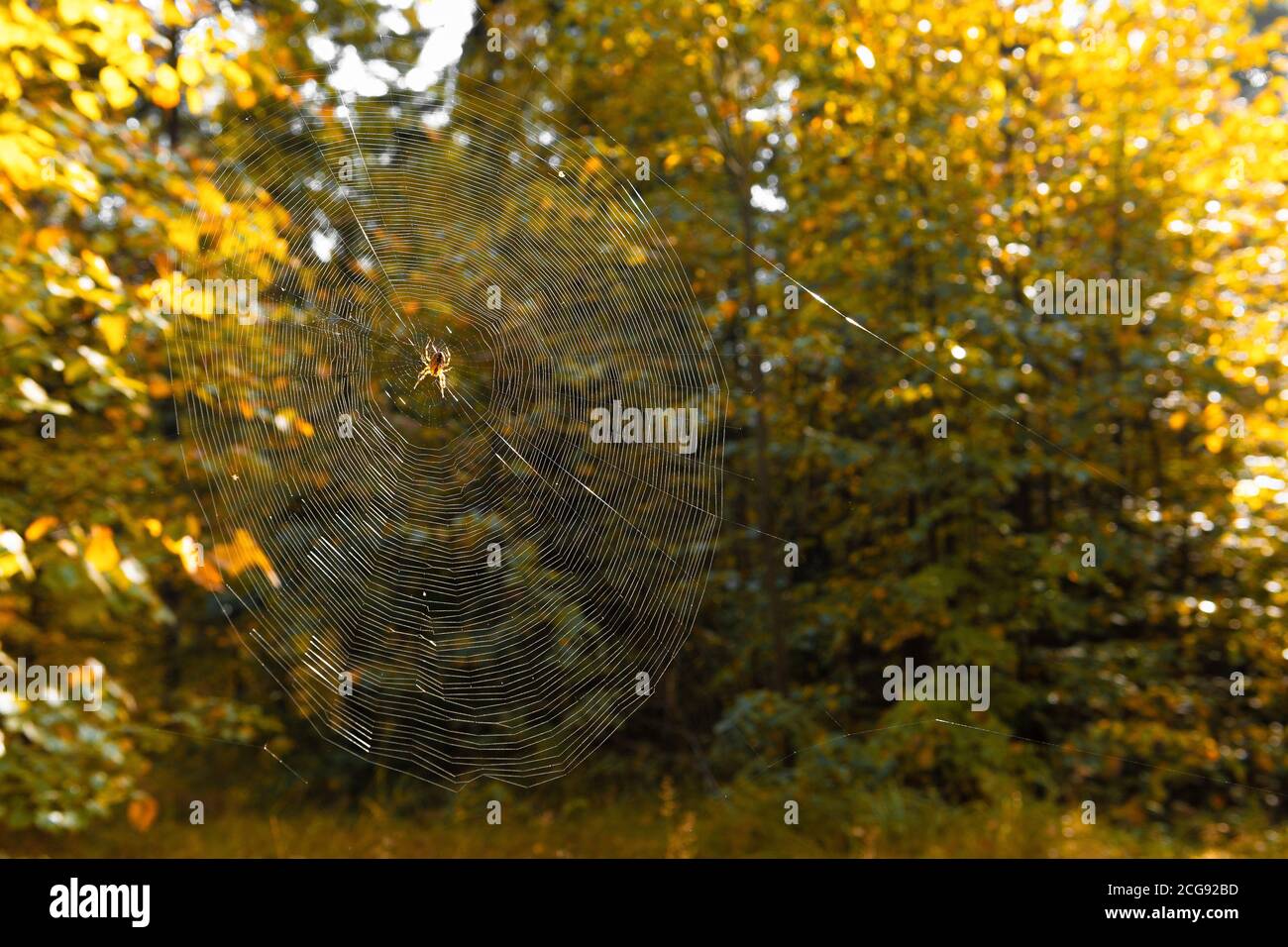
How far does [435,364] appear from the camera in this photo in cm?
416

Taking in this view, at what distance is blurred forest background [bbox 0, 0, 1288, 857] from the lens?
5.91 m

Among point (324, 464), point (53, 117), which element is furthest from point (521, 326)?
point (53, 117)

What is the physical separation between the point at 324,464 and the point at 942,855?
3.55 m

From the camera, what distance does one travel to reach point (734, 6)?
6145 millimetres
